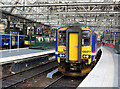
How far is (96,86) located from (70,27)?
4459 millimetres

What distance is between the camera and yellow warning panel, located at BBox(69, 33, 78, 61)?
30.4 ft

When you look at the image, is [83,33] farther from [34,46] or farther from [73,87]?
[34,46]

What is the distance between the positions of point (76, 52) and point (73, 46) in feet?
1.29

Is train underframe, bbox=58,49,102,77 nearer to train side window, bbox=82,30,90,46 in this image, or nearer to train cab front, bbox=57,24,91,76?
train cab front, bbox=57,24,91,76

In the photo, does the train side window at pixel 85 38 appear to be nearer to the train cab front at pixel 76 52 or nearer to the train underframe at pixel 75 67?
the train cab front at pixel 76 52

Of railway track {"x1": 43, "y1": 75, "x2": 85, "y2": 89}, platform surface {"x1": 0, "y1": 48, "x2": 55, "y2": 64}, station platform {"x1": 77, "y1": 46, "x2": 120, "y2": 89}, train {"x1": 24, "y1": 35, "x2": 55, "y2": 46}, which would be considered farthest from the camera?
train {"x1": 24, "y1": 35, "x2": 55, "y2": 46}

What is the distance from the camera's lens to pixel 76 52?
30.5 ft

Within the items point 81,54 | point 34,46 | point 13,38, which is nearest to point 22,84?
point 81,54

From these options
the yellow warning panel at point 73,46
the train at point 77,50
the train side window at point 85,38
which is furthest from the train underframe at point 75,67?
the train side window at point 85,38

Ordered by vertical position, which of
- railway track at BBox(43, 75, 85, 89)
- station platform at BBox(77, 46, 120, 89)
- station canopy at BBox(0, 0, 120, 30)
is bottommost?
railway track at BBox(43, 75, 85, 89)

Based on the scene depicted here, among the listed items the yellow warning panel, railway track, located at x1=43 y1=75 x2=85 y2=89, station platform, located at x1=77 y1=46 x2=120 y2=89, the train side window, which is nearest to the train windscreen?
the yellow warning panel

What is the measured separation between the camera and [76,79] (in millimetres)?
9984

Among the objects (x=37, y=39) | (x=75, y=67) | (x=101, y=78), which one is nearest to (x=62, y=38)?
(x=75, y=67)

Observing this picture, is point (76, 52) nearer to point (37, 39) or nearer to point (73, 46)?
point (73, 46)
